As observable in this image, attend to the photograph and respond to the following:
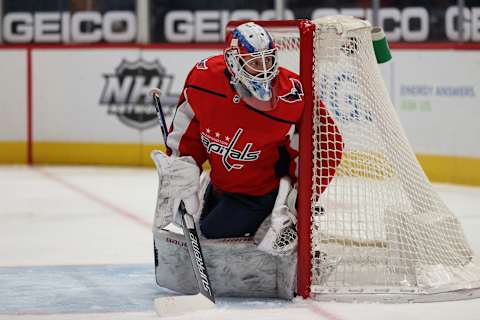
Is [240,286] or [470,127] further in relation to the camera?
[470,127]

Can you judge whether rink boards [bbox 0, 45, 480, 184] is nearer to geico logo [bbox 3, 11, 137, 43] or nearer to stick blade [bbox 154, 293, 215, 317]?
geico logo [bbox 3, 11, 137, 43]

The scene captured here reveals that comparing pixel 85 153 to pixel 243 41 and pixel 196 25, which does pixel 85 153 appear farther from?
pixel 243 41

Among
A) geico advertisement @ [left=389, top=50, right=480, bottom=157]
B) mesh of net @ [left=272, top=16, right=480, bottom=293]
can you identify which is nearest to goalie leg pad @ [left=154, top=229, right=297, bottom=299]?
mesh of net @ [left=272, top=16, right=480, bottom=293]

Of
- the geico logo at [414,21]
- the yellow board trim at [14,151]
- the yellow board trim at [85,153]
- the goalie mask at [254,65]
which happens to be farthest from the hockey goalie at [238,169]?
the yellow board trim at [14,151]

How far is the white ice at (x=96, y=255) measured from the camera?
3.74m

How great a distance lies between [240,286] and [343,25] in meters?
0.93

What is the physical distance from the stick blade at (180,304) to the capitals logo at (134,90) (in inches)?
195

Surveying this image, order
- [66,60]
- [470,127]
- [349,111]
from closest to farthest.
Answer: [349,111] → [470,127] → [66,60]

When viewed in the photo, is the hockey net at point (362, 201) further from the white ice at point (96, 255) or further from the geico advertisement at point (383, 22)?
the geico advertisement at point (383, 22)

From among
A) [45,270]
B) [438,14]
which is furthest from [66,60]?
[45,270]

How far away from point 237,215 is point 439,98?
377cm

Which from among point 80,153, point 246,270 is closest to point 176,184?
point 246,270

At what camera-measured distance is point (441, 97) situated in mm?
7477

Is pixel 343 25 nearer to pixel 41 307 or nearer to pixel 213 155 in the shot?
pixel 213 155
